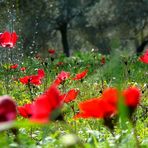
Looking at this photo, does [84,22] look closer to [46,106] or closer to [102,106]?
[102,106]

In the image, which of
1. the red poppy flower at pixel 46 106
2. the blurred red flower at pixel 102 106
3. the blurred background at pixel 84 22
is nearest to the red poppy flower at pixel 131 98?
the blurred red flower at pixel 102 106

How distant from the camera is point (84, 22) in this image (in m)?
37.6

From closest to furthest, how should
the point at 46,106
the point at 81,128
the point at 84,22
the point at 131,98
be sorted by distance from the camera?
the point at 46,106 → the point at 131,98 → the point at 81,128 → the point at 84,22

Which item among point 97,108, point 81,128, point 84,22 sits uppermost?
point 97,108

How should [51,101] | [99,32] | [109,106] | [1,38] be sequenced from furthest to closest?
[99,32] → [1,38] → [109,106] → [51,101]

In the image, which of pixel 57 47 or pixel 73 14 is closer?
pixel 73 14

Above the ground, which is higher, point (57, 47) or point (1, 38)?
point (1, 38)

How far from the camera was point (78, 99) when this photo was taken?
6234 mm

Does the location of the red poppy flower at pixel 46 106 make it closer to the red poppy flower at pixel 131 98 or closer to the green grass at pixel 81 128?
the green grass at pixel 81 128

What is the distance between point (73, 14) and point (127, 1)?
3.42 m

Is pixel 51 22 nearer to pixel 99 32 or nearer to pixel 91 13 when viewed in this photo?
pixel 91 13

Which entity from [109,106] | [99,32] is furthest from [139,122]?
[99,32]

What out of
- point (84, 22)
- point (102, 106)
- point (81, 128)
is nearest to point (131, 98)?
point (102, 106)

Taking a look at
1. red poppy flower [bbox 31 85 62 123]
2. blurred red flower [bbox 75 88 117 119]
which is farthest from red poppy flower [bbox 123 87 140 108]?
red poppy flower [bbox 31 85 62 123]
